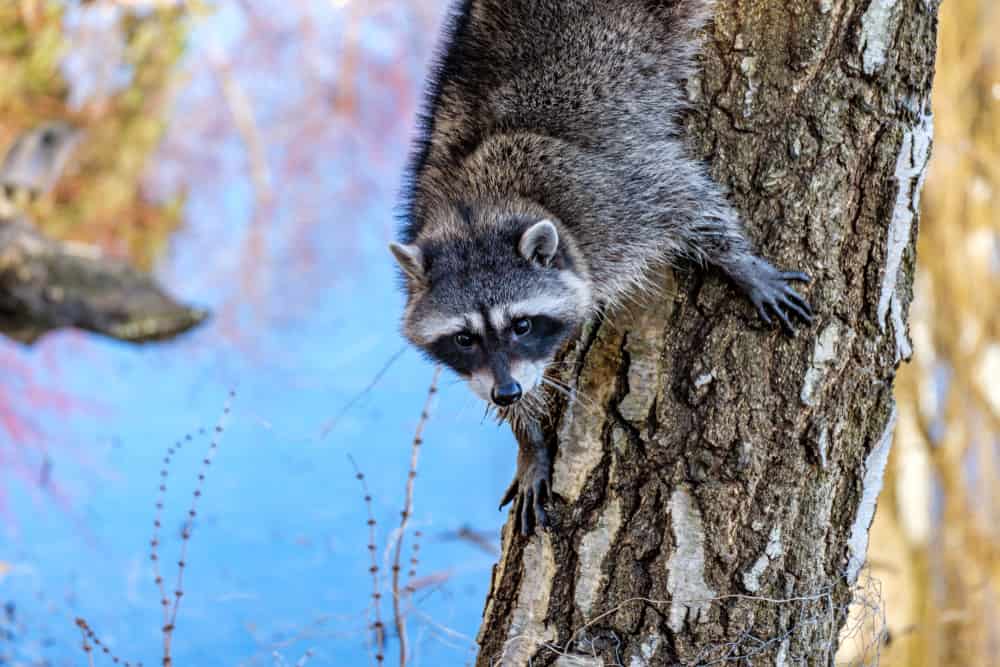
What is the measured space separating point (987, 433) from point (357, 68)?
6746 mm

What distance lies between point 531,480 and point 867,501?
2.74ft

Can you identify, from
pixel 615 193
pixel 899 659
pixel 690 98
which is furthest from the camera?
pixel 899 659

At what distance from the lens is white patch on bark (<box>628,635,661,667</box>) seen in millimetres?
2334

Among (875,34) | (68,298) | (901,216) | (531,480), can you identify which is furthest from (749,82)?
(68,298)

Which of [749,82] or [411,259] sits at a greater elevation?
[749,82]

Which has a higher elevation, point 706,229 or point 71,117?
point 71,117

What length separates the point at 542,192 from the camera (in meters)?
2.92

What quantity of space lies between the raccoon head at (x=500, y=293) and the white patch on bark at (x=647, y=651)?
0.72 metres

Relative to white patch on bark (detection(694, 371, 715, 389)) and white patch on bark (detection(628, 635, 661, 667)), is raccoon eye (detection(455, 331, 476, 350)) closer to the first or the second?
white patch on bark (detection(694, 371, 715, 389))

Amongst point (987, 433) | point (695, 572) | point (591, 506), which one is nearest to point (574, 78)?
point (591, 506)

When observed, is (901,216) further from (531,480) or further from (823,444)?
(531,480)

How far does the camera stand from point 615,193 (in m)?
2.91

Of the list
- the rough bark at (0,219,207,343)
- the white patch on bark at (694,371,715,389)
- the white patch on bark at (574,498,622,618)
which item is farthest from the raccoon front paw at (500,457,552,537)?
the rough bark at (0,219,207,343)

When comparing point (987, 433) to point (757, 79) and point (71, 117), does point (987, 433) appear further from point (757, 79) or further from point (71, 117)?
point (71, 117)
